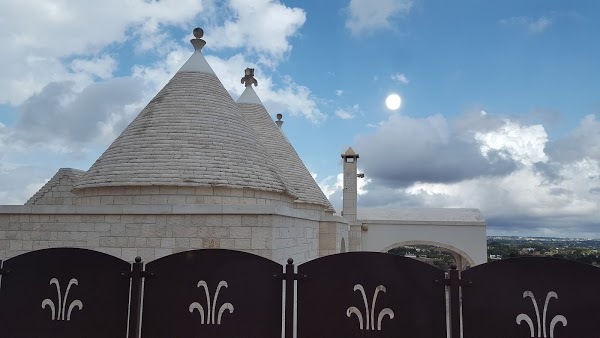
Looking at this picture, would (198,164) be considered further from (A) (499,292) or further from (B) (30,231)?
(A) (499,292)

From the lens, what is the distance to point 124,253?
834 cm

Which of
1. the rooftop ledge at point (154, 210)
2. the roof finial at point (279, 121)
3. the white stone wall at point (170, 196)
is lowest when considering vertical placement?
the rooftop ledge at point (154, 210)

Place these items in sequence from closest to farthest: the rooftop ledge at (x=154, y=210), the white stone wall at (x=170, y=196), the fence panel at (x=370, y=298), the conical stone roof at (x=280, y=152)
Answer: the fence panel at (x=370, y=298) < the rooftop ledge at (x=154, y=210) < the white stone wall at (x=170, y=196) < the conical stone roof at (x=280, y=152)

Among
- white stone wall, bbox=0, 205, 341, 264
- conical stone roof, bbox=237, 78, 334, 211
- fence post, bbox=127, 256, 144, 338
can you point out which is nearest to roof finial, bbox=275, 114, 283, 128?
conical stone roof, bbox=237, 78, 334, 211

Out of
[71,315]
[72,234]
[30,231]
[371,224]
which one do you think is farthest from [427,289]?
[371,224]

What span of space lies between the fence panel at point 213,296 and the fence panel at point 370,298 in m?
0.32

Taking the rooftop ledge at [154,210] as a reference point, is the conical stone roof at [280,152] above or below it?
above

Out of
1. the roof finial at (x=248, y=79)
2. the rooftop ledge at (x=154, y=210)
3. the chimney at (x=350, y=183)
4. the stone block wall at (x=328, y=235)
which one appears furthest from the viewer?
the chimney at (x=350, y=183)

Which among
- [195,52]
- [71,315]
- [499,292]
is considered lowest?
[71,315]

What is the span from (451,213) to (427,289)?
69.2 feet

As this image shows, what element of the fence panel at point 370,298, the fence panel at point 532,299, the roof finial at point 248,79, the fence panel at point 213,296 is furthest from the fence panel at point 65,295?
the roof finial at point 248,79

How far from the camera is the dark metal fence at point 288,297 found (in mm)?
3938

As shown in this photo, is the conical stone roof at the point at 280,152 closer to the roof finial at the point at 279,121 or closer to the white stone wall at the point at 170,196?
the roof finial at the point at 279,121

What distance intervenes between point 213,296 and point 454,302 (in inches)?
86.1
